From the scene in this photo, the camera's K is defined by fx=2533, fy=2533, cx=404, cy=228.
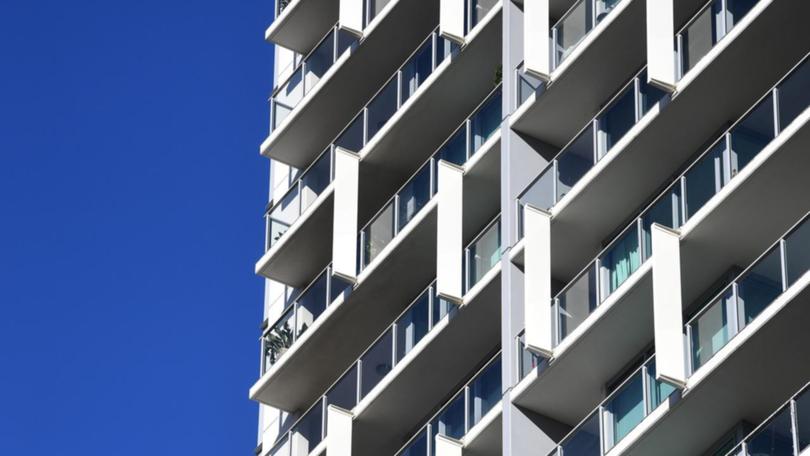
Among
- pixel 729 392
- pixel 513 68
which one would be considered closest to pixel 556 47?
pixel 513 68

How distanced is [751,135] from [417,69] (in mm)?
11118

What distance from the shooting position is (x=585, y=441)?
125ft

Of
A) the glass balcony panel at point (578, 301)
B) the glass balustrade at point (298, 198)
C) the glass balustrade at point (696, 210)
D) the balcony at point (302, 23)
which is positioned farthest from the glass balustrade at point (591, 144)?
the balcony at point (302, 23)

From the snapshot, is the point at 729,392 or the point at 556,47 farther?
the point at 556,47

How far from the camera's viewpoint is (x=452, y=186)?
4347 centimetres

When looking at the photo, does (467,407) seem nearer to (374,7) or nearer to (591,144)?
(591,144)

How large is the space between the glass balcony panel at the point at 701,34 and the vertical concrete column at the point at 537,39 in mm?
3413

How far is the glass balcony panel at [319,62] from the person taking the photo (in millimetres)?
50719

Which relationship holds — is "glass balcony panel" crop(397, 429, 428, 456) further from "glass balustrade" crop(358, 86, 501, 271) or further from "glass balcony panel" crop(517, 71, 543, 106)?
"glass balcony panel" crop(517, 71, 543, 106)

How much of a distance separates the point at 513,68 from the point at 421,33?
5.26 m

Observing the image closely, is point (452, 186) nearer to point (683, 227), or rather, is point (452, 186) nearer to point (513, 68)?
point (513, 68)

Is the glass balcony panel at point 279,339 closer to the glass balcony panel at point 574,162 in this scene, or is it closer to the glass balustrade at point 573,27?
the glass balcony panel at point 574,162

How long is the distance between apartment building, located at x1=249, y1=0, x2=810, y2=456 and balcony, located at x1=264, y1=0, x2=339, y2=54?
0.65 ft

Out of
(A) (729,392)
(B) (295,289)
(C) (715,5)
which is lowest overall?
(A) (729,392)
